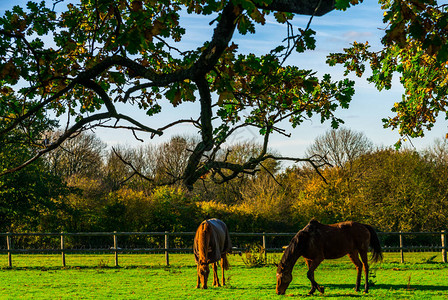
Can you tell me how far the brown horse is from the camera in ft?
33.9

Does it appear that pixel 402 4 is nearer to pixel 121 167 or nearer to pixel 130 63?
pixel 130 63

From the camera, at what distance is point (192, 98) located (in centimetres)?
423

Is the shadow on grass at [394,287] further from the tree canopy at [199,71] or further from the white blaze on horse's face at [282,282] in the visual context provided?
the tree canopy at [199,71]

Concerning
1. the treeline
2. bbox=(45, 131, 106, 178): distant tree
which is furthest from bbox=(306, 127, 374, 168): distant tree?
bbox=(45, 131, 106, 178): distant tree

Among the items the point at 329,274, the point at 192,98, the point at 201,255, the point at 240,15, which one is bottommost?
the point at 329,274

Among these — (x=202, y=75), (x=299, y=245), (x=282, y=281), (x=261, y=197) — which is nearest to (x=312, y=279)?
(x=282, y=281)

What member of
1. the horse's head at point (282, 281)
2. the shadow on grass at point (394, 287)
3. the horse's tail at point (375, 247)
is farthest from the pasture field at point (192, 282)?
the horse's tail at point (375, 247)

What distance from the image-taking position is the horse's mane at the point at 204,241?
11.6 metres

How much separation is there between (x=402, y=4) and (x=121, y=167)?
32073 mm

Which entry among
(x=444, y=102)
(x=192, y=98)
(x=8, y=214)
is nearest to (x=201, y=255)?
(x=444, y=102)

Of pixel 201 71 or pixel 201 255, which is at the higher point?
pixel 201 71

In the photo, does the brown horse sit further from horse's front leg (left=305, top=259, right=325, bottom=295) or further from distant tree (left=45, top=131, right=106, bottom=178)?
distant tree (left=45, top=131, right=106, bottom=178)

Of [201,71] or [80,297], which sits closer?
[201,71]

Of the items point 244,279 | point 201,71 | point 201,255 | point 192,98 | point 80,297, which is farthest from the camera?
point 244,279
